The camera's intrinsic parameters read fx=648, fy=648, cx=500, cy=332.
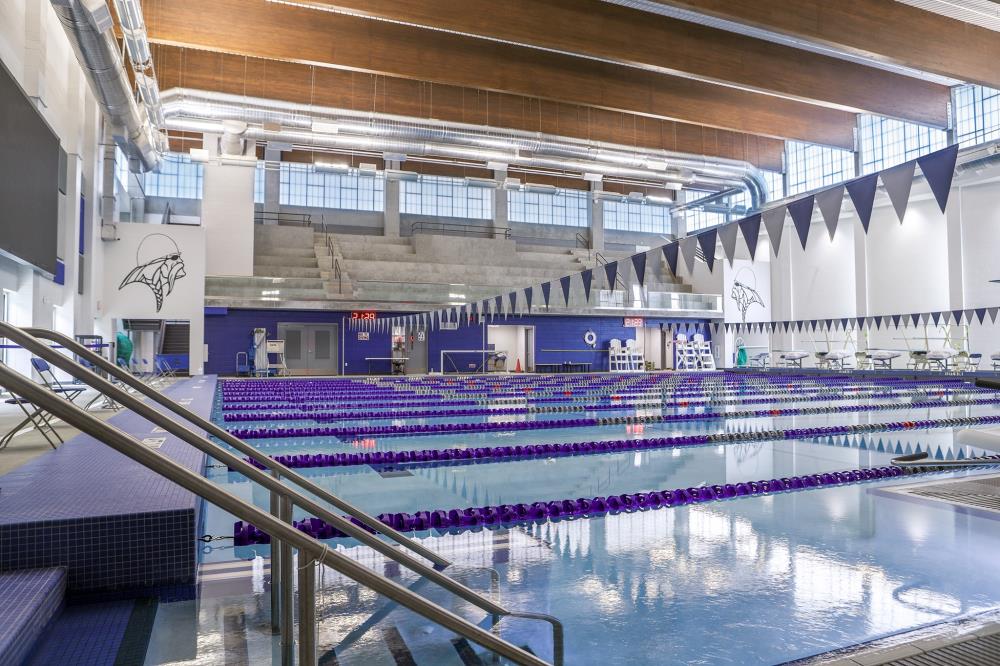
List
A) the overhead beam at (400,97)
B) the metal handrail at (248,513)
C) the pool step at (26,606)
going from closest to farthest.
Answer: the metal handrail at (248,513) < the pool step at (26,606) < the overhead beam at (400,97)

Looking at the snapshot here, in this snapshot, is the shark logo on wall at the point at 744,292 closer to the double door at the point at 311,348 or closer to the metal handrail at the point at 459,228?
the metal handrail at the point at 459,228

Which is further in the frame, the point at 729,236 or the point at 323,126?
the point at 323,126

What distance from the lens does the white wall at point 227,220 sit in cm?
1962

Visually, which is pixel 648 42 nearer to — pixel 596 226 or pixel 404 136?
pixel 404 136

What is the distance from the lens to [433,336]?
23.1 meters

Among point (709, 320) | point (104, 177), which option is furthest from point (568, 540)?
point (709, 320)

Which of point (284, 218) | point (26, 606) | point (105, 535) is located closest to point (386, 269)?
point (284, 218)

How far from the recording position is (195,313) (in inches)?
608

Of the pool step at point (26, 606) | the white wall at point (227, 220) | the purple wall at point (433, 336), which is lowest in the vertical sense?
the pool step at point (26, 606)

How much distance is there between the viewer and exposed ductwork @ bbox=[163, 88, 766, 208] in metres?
14.1

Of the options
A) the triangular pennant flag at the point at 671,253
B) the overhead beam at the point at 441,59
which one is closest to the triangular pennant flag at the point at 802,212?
the triangular pennant flag at the point at 671,253

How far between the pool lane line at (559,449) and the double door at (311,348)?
53.4 feet

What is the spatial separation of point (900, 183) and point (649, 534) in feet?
15.1

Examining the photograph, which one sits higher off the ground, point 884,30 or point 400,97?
point 400,97
